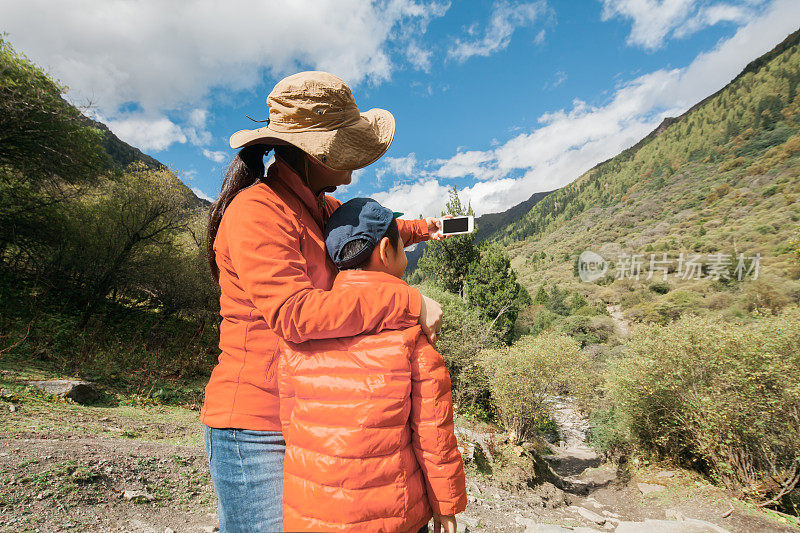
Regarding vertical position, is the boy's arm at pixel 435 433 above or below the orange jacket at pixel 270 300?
below

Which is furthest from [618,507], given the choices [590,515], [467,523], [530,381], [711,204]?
[711,204]

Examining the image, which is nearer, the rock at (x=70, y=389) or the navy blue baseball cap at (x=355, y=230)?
the navy blue baseball cap at (x=355, y=230)

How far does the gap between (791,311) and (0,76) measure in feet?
57.9

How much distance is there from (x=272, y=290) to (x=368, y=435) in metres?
0.50

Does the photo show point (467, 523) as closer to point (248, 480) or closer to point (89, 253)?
point (248, 480)

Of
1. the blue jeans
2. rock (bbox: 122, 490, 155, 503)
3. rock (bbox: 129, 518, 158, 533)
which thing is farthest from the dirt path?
the blue jeans

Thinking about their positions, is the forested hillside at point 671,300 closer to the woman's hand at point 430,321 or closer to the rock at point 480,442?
the rock at point 480,442

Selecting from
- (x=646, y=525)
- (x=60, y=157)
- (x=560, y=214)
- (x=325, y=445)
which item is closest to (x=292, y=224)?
(x=325, y=445)

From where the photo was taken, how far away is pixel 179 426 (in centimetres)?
567

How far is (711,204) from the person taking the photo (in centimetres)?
6366

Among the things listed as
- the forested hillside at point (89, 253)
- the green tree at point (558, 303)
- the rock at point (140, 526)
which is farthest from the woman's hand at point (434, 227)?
the green tree at point (558, 303)

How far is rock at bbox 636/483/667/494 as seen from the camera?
8.83 meters

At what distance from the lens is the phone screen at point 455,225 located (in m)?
2.26

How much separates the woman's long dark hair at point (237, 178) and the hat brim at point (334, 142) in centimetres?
5
